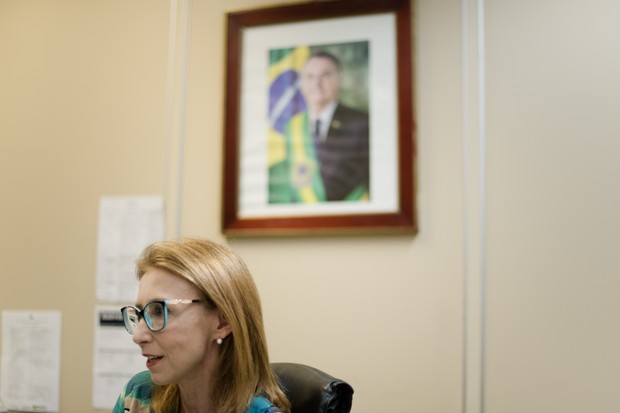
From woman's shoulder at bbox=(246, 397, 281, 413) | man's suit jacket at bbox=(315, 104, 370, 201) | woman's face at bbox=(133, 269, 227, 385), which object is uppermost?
man's suit jacket at bbox=(315, 104, 370, 201)

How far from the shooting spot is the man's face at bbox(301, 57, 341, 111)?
215 cm

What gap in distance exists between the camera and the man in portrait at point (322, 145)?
2.09 m

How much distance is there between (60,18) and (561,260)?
2.15 metres

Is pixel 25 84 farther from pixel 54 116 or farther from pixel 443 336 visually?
pixel 443 336

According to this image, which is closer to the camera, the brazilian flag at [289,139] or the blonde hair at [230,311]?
the blonde hair at [230,311]

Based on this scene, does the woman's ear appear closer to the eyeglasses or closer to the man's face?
the eyeglasses

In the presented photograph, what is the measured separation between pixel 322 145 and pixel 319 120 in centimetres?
9

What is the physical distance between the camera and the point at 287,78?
2.20m

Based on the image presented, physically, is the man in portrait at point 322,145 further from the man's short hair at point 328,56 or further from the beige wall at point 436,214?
the beige wall at point 436,214

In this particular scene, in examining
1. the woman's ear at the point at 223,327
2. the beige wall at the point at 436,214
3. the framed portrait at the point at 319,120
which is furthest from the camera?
the framed portrait at the point at 319,120

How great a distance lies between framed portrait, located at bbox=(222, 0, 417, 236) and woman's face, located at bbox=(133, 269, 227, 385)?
678 millimetres

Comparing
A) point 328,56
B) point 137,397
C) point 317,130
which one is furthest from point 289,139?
point 137,397

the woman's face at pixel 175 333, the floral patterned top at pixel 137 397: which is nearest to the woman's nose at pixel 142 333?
the woman's face at pixel 175 333

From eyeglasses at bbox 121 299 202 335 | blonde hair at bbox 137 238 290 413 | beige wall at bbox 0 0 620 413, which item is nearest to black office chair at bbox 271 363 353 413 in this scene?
blonde hair at bbox 137 238 290 413
